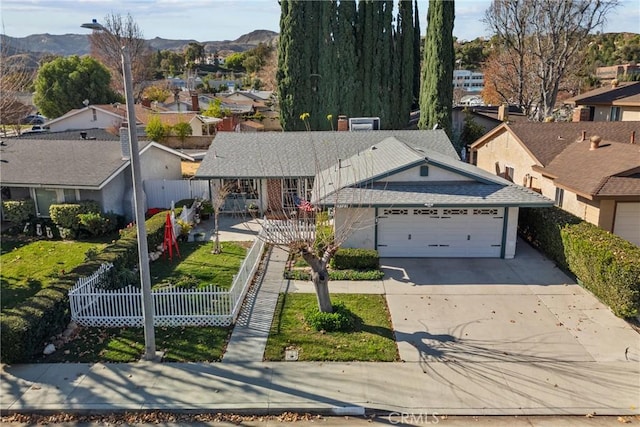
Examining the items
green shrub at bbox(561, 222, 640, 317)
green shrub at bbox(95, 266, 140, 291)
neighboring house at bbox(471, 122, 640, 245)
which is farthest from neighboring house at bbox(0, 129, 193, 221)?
neighboring house at bbox(471, 122, 640, 245)

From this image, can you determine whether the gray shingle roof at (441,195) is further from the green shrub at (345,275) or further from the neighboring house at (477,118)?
the neighboring house at (477,118)

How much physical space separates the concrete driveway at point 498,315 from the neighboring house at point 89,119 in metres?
33.9

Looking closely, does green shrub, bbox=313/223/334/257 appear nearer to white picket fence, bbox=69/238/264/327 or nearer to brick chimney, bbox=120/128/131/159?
white picket fence, bbox=69/238/264/327

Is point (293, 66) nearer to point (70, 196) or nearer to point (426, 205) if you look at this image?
point (70, 196)

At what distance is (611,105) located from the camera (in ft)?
115

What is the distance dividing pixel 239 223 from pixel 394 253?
8.29 meters

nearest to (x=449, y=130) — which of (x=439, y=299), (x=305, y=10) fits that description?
(x=305, y=10)

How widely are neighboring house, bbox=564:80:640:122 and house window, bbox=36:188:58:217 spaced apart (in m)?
30.2

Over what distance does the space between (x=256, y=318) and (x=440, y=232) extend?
7974 mm

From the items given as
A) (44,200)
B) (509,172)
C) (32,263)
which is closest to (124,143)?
(44,200)

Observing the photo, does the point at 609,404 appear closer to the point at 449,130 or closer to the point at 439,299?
the point at 439,299

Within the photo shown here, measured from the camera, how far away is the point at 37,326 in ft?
36.9

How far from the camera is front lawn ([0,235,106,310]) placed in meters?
14.9

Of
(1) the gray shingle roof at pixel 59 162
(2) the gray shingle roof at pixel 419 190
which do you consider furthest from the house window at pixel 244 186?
(2) the gray shingle roof at pixel 419 190
